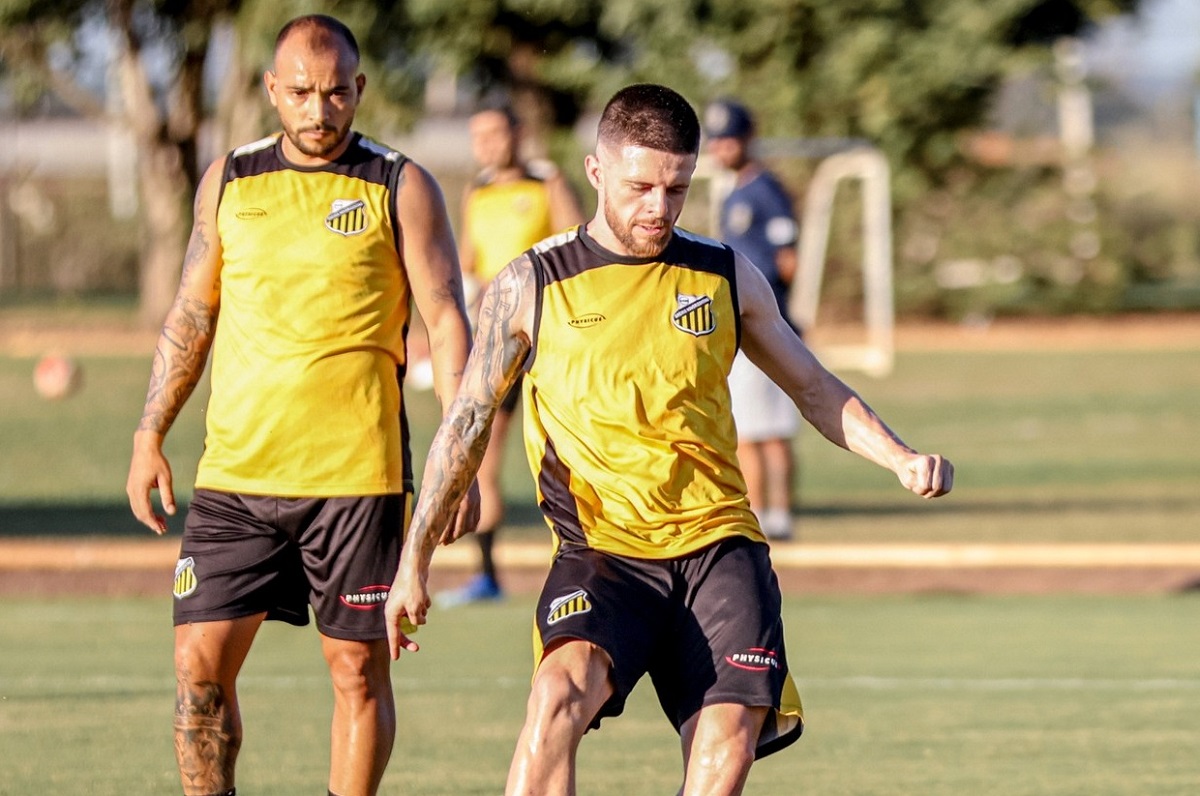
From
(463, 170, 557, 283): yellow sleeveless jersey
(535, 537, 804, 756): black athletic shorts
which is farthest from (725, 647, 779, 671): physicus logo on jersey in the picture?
(463, 170, 557, 283): yellow sleeveless jersey

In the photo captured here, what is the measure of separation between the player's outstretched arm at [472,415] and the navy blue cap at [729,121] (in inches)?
265

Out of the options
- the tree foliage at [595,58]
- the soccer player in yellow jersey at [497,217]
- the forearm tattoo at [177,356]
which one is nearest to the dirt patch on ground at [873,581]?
the soccer player in yellow jersey at [497,217]

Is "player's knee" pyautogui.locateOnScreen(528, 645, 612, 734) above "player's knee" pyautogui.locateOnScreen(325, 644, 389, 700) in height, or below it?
above

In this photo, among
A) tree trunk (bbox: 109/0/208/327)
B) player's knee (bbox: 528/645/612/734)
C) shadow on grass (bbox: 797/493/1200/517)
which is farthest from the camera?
tree trunk (bbox: 109/0/208/327)

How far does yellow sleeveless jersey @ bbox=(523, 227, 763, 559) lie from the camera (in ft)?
15.9

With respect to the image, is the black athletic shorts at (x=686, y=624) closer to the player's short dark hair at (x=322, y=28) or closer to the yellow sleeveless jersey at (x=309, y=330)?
the yellow sleeveless jersey at (x=309, y=330)

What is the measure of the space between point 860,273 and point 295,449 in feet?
92.5

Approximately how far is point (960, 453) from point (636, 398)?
1581 cm

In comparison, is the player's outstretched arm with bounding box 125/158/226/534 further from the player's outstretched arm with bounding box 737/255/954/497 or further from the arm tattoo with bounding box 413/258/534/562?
the player's outstretched arm with bounding box 737/255/954/497

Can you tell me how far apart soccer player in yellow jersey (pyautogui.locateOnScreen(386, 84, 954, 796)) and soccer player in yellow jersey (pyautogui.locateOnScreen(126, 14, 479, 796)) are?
1.97 ft

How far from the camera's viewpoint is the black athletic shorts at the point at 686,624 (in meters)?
4.75

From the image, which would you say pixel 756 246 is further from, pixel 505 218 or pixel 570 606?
pixel 570 606

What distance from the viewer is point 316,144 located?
18.3ft

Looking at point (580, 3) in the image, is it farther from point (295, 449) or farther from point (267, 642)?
point (295, 449)
